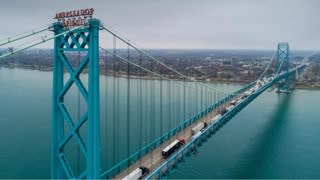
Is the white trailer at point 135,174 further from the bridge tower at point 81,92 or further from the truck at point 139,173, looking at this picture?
the bridge tower at point 81,92

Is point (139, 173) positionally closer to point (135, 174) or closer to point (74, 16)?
point (135, 174)

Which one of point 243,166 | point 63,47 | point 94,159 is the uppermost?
point 63,47

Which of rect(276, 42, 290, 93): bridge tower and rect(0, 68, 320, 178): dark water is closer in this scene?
rect(0, 68, 320, 178): dark water

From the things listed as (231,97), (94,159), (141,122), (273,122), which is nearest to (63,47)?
(94,159)

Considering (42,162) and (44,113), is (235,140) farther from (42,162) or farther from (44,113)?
(44,113)

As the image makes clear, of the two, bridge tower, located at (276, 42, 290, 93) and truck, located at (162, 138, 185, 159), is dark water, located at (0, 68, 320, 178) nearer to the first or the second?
truck, located at (162, 138, 185, 159)

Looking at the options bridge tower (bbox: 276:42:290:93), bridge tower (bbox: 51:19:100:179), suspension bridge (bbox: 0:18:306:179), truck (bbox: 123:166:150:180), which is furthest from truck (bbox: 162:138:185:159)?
bridge tower (bbox: 276:42:290:93)
